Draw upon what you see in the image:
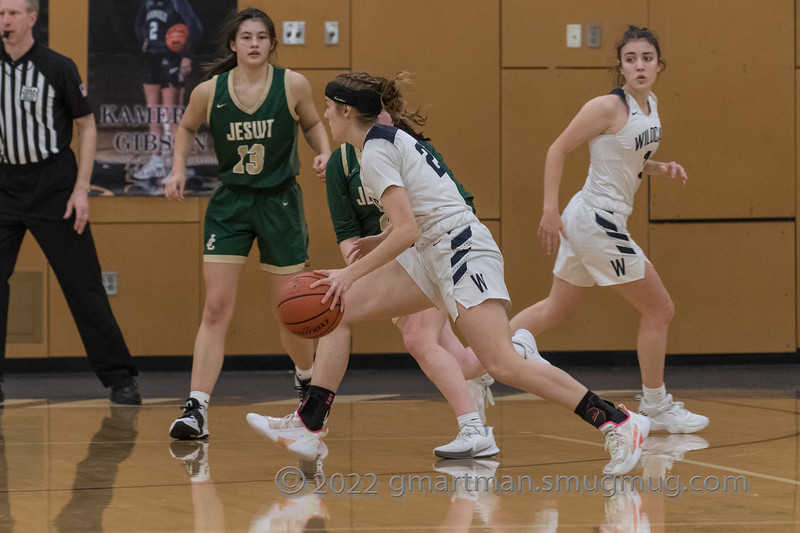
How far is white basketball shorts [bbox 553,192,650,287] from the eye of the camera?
471 cm

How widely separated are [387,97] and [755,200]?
4623 mm

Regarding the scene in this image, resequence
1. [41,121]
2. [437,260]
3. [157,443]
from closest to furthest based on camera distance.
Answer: [437,260] → [157,443] → [41,121]

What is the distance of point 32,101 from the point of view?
5.88 metres

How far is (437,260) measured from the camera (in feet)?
12.7

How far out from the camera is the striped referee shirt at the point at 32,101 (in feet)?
19.2

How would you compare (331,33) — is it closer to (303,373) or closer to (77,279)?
(77,279)

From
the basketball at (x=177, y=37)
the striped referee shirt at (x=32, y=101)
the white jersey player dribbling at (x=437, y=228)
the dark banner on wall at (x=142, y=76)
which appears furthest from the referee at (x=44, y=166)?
the white jersey player dribbling at (x=437, y=228)

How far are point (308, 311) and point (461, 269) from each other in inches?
21.2

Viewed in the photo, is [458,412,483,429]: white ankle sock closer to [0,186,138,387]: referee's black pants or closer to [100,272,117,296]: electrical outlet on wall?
[0,186,138,387]: referee's black pants

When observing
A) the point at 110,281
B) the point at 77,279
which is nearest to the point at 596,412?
the point at 77,279

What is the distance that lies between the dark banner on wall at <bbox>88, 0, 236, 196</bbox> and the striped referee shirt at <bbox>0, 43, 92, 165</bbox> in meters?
1.58

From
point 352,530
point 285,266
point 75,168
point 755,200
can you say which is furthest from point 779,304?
point 352,530

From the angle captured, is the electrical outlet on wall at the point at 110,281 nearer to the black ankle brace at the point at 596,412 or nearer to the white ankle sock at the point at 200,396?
the white ankle sock at the point at 200,396

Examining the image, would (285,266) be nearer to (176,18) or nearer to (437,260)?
(437,260)
